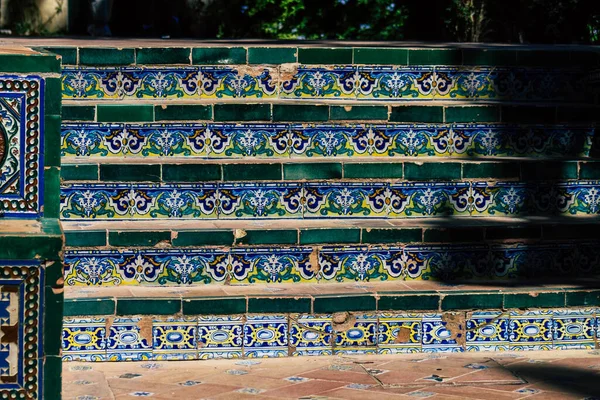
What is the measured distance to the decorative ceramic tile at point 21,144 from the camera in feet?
11.1

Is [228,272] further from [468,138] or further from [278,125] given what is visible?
[468,138]

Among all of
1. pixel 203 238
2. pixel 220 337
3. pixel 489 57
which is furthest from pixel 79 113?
pixel 489 57

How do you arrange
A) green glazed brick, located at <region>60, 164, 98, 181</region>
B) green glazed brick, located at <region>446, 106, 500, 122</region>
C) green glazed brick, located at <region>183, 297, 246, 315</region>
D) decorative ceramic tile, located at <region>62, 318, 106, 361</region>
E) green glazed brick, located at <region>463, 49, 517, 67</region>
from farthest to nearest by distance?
green glazed brick, located at <region>463, 49, 517, 67</region>
green glazed brick, located at <region>446, 106, 500, 122</region>
green glazed brick, located at <region>60, 164, 98, 181</region>
green glazed brick, located at <region>183, 297, 246, 315</region>
decorative ceramic tile, located at <region>62, 318, 106, 361</region>

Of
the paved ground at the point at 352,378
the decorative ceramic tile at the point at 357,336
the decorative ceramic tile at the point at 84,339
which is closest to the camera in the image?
the paved ground at the point at 352,378

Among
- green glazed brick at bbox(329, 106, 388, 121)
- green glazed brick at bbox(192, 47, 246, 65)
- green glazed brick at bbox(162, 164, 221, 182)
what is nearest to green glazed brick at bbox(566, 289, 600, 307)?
green glazed brick at bbox(329, 106, 388, 121)

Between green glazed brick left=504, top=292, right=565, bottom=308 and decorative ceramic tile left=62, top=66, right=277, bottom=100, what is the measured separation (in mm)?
1927

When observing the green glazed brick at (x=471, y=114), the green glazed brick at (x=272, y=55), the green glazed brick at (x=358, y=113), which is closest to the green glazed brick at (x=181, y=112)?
the green glazed brick at (x=272, y=55)

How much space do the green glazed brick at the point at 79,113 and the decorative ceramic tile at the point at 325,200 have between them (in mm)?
522

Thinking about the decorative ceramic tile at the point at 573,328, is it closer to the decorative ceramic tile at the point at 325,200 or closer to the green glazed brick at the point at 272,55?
the decorative ceramic tile at the point at 325,200

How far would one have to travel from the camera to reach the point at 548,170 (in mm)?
6000

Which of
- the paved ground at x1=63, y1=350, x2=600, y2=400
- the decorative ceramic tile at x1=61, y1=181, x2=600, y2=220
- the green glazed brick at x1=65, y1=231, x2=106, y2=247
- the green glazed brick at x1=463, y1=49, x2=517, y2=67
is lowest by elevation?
the paved ground at x1=63, y1=350, x2=600, y2=400

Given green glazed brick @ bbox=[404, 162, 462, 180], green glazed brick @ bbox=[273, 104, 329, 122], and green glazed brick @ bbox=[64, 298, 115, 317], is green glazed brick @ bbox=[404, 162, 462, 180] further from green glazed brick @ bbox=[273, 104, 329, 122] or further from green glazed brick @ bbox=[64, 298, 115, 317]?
green glazed brick @ bbox=[64, 298, 115, 317]

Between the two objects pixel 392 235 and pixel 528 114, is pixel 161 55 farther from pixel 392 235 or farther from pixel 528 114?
pixel 528 114

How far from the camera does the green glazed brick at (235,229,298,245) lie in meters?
5.36
